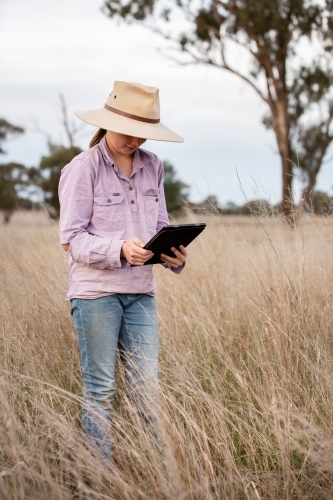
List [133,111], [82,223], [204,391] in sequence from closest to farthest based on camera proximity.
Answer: [82,223]
[133,111]
[204,391]

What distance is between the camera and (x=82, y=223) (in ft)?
8.50

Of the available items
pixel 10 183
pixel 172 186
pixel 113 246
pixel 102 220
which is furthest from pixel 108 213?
pixel 10 183

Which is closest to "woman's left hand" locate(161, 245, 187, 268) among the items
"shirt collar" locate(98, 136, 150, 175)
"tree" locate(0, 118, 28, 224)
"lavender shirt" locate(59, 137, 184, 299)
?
"lavender shirt" locate(59, 137, 184, 299)

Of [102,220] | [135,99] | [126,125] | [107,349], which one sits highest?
[135,99]

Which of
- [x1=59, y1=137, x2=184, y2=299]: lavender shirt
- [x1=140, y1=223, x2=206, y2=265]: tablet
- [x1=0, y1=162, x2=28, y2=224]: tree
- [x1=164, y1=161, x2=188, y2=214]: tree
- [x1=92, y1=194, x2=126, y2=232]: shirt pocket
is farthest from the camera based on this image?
[x1=0, y1=162, x2=28, y2=224]: tree

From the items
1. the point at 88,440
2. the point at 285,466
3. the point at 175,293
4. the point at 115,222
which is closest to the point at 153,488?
the point at 88,440

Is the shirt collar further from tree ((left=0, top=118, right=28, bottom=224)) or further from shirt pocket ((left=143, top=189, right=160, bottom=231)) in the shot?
tree ((left=0, top=118, right=28, bottom=224))

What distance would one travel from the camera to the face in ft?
8.77

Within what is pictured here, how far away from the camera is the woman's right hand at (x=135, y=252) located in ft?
8.07

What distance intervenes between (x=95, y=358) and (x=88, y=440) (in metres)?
0.33

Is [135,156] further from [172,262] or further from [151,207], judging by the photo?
[172,262]

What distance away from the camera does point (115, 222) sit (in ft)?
8.74

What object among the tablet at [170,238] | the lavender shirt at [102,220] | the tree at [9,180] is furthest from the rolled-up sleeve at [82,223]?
the tree at [9,180]

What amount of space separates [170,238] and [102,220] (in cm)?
34
